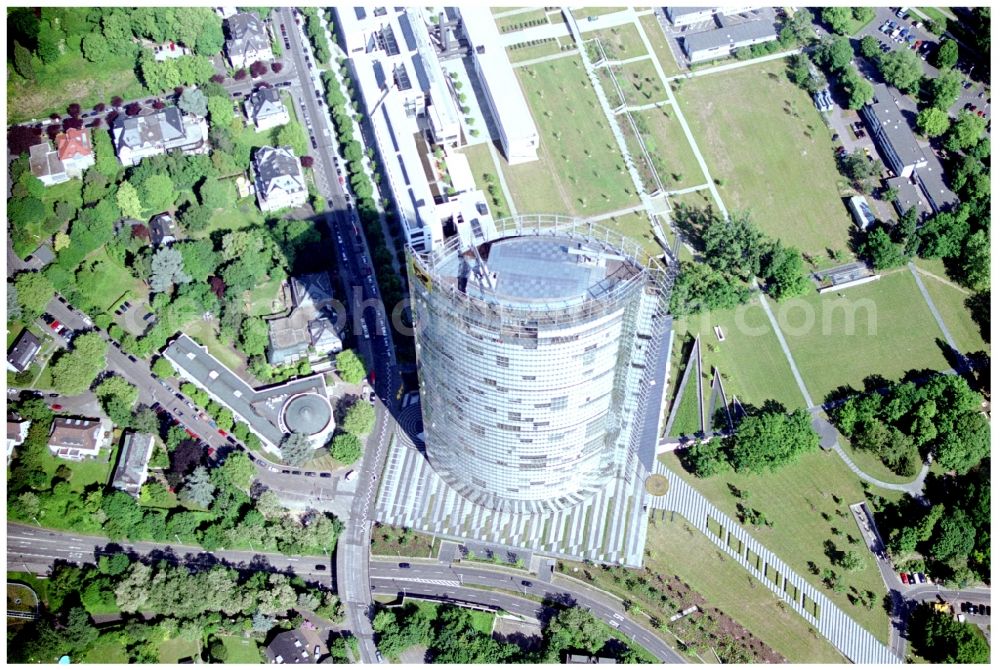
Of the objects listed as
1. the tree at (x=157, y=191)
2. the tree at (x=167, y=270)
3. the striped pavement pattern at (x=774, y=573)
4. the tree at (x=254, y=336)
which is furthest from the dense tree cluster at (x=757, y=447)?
the tree at (x=157, y=191)

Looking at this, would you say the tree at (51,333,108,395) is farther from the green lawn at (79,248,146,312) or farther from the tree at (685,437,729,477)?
the tree at (685,437,729,477)

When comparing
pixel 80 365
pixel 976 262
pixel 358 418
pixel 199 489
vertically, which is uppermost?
pixel 80 365

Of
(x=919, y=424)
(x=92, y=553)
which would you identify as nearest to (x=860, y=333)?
(x=919, y=424)

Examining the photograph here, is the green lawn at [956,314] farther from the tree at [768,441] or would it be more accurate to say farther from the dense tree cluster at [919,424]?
the tree at [768,441]

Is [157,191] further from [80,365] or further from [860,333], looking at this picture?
[860,333]

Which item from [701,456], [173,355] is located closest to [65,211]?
[173,355]

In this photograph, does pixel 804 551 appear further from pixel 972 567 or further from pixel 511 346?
pixel 511 346

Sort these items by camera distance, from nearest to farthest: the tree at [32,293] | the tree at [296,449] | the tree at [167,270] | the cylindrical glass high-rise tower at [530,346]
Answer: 1. the cylindrical glass high-rise tower at [530,346]
2. the tree at [296,449]
3. the tree at [32,293]
4. the tree at [167,270]
